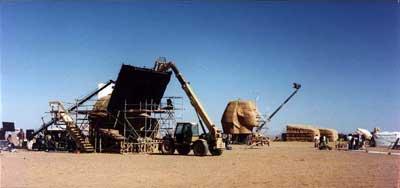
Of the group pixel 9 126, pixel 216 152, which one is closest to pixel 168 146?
pixel 216 152

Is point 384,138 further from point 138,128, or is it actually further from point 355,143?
point 138,128

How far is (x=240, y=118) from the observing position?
65.9 m

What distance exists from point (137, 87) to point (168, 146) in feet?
17.0

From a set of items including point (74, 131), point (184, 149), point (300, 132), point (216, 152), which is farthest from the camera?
point (300, 132)

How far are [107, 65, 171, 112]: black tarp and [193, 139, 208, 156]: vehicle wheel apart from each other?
6.63 m

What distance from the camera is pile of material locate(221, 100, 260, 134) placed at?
65.4 m

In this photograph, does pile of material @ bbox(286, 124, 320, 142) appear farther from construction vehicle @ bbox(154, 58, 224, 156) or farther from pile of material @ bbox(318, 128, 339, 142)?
construction vehicle @ bbox(154, 58, 224, 156)

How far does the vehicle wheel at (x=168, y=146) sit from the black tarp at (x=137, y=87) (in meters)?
4.19

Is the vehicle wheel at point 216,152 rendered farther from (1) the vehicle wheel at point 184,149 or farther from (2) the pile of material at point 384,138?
(2) the pile of material at point 384,138

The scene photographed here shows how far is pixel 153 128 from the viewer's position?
36.0 meters

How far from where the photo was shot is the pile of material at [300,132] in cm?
7319

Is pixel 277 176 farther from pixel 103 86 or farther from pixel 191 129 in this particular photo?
pixel 103 86

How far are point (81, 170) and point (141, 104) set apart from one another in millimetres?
16696

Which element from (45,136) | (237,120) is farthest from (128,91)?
(237,120)
